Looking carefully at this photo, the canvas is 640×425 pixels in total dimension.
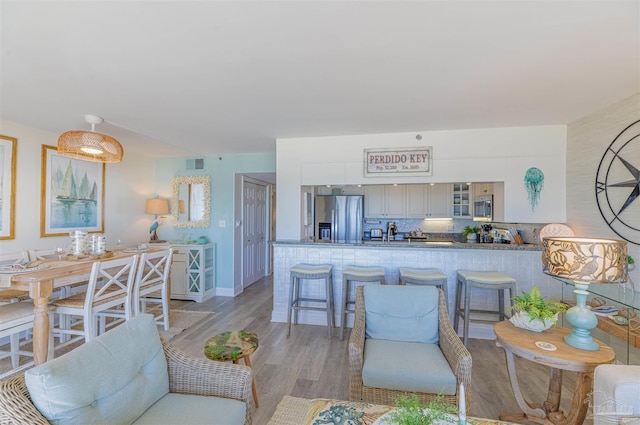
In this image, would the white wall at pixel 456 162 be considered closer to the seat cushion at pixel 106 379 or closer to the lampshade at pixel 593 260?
the lampshade at pixel 593 260

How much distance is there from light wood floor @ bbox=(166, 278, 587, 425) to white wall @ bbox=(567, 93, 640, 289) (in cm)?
124

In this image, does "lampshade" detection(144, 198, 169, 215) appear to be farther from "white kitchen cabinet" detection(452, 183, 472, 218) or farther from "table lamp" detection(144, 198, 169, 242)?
"white kitchen cabinet" detection(452, 183, 472, 218)

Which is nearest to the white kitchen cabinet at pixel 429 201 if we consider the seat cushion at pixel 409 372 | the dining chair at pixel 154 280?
the seat cushion at pixel 409 372

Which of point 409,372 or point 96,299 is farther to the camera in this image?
point 96,299

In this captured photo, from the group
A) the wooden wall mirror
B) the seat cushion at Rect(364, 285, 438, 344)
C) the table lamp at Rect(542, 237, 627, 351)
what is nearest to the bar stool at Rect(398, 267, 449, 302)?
the seat cushion at Rect(364, 285, 438, 344)

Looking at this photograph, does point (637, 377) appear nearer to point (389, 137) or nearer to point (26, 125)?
point (389, 137)

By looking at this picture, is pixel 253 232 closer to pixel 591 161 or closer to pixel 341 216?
pixel 341 216

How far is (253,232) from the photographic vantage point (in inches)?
221

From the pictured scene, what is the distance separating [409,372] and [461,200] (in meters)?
4.39

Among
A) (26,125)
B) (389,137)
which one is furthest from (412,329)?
(26,125)

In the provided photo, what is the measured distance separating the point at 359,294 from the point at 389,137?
7.12 ft

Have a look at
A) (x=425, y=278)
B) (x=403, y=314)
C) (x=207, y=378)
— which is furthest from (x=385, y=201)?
(x=207, y=378)

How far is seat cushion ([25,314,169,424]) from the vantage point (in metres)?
1.03

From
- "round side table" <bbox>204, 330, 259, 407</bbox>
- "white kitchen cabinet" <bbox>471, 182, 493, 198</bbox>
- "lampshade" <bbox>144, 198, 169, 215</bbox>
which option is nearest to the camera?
"round side table" <bbox>204, 330, 259, 407</bbox>
